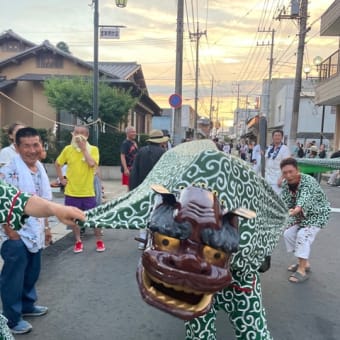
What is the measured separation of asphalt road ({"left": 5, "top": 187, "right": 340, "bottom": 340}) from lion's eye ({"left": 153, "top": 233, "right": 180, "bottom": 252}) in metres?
1.88

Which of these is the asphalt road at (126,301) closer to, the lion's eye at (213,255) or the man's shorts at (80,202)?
the man's shorts at (80,202)

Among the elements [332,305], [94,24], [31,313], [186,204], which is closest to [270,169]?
[332,305]

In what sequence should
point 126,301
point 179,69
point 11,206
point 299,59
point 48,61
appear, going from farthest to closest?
point 299,59 < point 48,61 < point 179,69 < point 126,301 < point 11,206

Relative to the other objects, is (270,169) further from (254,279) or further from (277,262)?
(254,279)

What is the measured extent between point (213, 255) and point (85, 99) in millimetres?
13343

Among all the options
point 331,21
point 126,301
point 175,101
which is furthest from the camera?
point 331,21

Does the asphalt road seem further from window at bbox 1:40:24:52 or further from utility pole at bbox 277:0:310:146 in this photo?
window at bbox 1:40:24:52

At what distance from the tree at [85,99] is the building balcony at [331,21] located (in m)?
9.25

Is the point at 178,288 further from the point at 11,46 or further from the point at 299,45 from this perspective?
the point at 11,46

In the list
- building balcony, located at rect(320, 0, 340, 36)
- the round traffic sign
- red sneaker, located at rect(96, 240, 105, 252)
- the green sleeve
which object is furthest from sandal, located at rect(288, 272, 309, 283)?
building balcony, located at rect(320, 0, 340, 36)

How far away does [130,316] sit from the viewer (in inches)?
156

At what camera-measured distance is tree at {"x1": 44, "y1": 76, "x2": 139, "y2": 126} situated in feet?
47.9

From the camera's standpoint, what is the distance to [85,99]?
14633mm

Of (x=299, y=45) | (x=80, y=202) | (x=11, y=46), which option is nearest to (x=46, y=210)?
(x=80, y=202)
